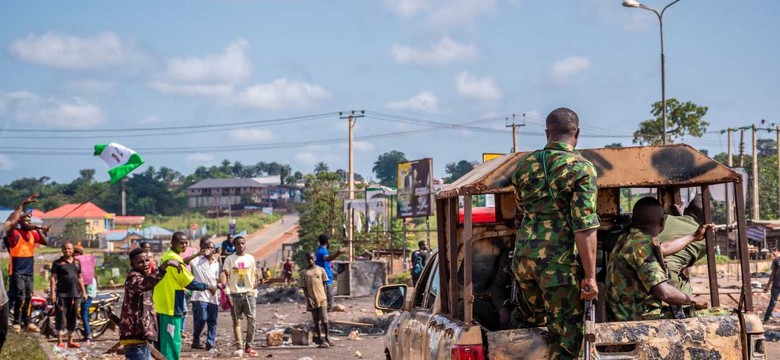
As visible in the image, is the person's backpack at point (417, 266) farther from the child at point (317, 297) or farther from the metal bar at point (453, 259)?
the metal bar at point (453, 259)

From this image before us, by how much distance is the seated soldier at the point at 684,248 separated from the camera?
6594 mm

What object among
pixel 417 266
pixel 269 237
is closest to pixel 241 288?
pixel 417 266

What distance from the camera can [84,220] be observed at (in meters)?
97.2

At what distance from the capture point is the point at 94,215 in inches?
4230

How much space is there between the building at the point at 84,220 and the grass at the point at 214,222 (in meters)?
4.50

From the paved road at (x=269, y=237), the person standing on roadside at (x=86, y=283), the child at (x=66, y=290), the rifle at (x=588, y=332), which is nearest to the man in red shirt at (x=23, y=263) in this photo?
the child at (x=66, y=290)

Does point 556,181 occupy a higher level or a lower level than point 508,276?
higher

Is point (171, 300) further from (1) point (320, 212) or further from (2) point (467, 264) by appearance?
(1) point (320, 212)

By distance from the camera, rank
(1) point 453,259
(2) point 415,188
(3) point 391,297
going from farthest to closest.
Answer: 1. (2) point 415,188
2. (3) point 391,297
3. (1) point 453,259

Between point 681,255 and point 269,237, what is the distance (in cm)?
9909

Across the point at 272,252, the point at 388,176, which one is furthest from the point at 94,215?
the point at 388,176

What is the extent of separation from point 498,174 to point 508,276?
1.25 metres

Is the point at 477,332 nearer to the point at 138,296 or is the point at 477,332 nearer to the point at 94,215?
the point at 138,296

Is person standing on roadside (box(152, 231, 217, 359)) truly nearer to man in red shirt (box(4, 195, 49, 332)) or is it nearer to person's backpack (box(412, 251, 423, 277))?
man in red shirt (box(4, 195, 49, 332))
